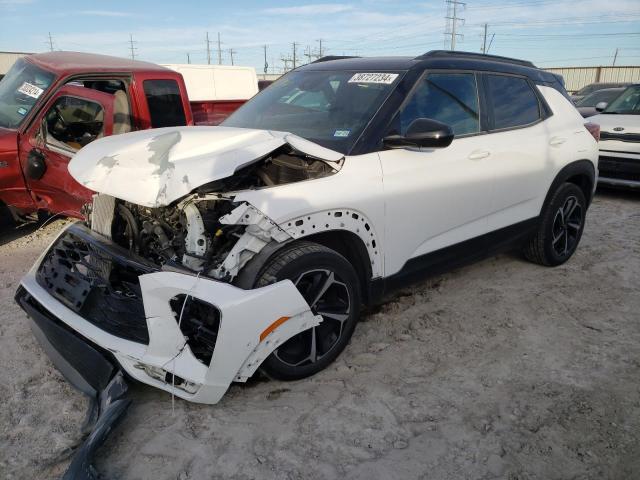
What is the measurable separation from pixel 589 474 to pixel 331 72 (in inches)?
116

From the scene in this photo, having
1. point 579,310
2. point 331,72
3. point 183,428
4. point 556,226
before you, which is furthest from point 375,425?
point 556,226

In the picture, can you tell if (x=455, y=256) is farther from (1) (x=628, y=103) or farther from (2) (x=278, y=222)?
(1) (x=628, y=103)

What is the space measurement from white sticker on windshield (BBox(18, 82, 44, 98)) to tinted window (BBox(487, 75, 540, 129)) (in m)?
4.37

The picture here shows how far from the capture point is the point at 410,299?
408cm

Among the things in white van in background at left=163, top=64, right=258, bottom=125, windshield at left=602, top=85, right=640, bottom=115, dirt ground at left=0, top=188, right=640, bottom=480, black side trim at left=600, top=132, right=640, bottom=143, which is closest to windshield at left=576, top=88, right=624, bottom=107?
windshield at left=602, top=85, right=640, bottom=115

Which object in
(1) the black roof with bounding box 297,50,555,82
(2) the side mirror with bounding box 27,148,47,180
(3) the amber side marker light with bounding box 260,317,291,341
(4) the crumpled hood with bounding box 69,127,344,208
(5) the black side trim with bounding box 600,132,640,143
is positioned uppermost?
(1) the black roof with bounding box 297,50,555,82

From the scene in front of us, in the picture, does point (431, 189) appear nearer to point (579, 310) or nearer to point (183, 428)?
point (579, 310)

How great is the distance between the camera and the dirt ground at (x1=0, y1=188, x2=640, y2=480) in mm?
2301

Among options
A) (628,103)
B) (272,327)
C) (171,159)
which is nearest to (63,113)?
(171,159)

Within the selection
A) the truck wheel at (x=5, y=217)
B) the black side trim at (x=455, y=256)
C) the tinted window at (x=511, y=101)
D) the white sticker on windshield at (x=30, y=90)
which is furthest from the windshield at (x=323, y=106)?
the truck wheel at (x=5, y=217)

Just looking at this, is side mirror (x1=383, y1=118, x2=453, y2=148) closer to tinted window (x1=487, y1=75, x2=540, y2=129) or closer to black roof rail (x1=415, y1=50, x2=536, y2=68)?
black roof rail (x1=415, y1=50, x2=536, y2=68)

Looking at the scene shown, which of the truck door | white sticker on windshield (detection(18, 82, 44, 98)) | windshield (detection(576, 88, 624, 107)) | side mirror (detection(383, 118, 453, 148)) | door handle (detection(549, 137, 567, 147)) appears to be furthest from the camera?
windshield (detection(576, 88, 624, 107))

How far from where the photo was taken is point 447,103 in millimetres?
3590

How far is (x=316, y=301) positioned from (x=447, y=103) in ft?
5.80
